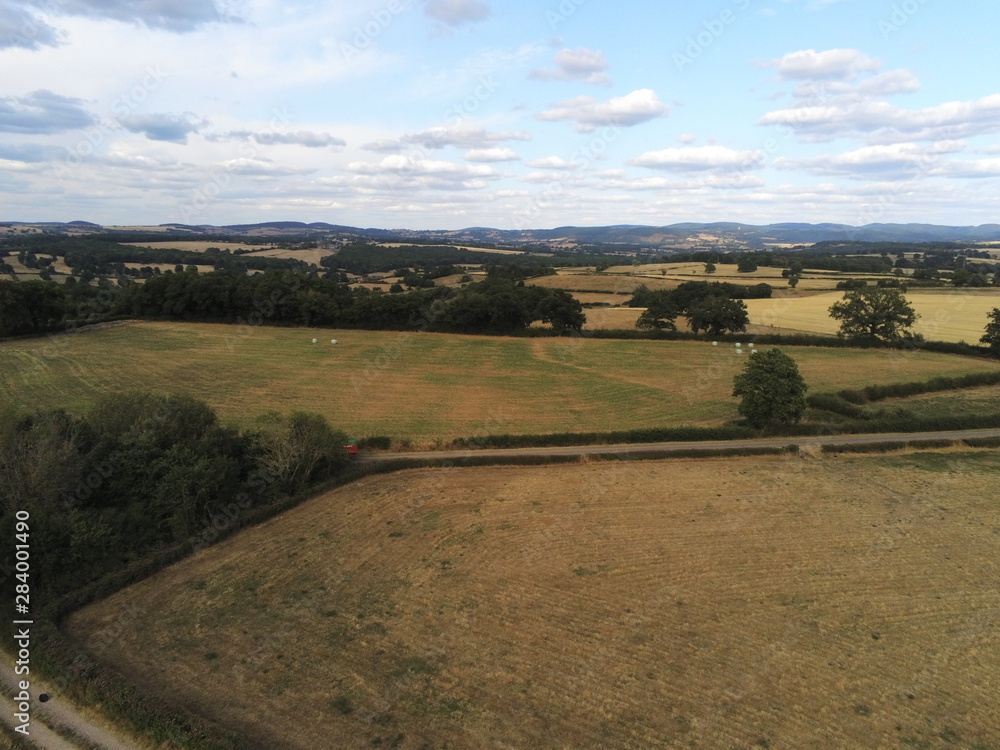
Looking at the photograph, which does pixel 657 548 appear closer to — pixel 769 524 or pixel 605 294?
Result: pixel 769 524

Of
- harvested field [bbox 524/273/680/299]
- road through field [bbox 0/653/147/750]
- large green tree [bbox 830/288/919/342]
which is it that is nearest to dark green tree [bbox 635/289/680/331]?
large green tree [bbox 830/288/919/342]

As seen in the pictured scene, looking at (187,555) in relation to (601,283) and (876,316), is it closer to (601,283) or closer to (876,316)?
(876,316)

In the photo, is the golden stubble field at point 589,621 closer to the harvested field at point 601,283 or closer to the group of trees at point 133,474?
the group of trees at point 133,474

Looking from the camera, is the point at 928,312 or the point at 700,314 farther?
the point at 928,312

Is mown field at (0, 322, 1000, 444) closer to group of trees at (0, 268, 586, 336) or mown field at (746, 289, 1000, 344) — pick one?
group of trees at (0, 268, 586, 336)

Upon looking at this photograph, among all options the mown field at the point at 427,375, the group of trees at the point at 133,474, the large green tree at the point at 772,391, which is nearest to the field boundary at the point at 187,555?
the group of trees at the point at 133,474

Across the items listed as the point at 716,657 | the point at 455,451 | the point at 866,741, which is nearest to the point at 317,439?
the point at 455,451

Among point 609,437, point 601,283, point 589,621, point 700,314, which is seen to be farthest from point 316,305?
point 589,621
